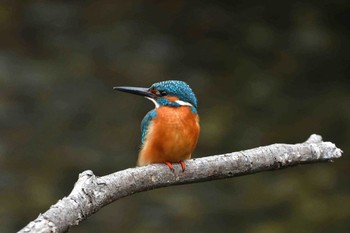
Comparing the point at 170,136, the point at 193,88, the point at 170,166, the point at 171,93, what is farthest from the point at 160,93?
the point at 193,88

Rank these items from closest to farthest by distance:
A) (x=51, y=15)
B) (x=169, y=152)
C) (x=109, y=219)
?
1. (x=169, y=152)
2. (x=109, y=219)
3. (x=51, y=15)

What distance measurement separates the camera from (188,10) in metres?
5.21

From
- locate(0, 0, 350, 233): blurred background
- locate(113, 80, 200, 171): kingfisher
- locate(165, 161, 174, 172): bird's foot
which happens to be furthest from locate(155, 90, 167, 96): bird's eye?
locate(0, 0, 350, 233): blurred background

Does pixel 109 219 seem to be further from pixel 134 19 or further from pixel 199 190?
pixel 134 19

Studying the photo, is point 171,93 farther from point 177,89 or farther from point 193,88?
point 193,88

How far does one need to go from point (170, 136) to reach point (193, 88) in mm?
2564

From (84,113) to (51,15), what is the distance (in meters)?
0.70

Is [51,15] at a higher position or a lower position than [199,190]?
higher

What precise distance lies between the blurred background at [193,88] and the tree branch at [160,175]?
2.26 m

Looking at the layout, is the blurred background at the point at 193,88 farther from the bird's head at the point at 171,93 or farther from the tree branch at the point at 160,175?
the tree branch at the point at 160,175

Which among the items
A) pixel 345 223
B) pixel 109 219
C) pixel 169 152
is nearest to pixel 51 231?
pixel 169 152

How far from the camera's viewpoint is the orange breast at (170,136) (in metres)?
2.29

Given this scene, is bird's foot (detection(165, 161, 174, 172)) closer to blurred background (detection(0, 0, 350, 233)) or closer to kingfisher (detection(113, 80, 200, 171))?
kingfisher (detection(113, 80, 200, 171))

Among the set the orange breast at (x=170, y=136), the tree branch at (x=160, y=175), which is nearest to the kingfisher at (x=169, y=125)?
the orange breast at (x=170, y=136)
